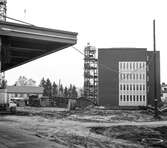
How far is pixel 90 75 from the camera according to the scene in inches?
4117

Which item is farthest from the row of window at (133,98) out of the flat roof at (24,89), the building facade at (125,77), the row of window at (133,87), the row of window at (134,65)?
the flat roof at (24,89)

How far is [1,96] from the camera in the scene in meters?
42.8

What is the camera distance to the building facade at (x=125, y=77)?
338ft

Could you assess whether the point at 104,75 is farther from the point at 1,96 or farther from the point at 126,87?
the point at 1,96

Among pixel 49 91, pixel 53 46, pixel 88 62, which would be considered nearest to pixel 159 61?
pixel 88 62

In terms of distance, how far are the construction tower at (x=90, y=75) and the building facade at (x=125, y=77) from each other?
180 cm

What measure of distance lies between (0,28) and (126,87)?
88.8 metres

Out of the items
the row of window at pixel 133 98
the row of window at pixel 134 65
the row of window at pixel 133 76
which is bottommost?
the row of window at pixel 133 98

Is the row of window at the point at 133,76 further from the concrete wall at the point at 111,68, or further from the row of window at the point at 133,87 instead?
the row of window at the point at 133,87

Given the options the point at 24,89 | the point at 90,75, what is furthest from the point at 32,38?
the point at 24,89

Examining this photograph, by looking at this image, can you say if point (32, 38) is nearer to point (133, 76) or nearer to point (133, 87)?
point (133, 87)

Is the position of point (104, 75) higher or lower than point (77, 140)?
higher

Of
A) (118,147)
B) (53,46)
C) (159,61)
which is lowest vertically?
(118,147)

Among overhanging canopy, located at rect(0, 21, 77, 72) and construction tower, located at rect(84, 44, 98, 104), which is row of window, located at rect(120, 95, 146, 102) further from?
overhanging canopy, located at rect(0, 21, 77, 72)
